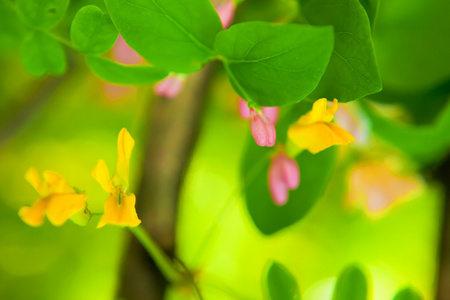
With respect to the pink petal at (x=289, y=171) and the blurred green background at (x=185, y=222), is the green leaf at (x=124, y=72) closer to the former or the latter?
the pink petal at (x=289, y=171)

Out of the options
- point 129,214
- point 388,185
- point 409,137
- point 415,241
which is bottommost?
point 415,241

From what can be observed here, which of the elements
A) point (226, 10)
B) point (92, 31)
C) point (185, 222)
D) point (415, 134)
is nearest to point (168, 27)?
point (92, 31)

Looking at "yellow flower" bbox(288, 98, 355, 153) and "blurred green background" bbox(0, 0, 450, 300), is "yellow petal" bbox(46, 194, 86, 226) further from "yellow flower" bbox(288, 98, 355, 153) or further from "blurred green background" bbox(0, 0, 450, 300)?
"blurred green background" bbox(0, 0, 450, 300)

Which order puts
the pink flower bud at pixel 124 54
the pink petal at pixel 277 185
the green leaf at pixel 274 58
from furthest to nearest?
the pink flower bud at pixel 124 54
the pink petal at pixel 277 185
the green leaf at pixel 274 58

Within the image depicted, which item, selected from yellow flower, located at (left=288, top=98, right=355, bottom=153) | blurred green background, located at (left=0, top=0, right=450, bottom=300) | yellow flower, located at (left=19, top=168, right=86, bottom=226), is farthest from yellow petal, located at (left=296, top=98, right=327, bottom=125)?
blurred green background, located at (left=0, top=0, right=450, bottom=300)

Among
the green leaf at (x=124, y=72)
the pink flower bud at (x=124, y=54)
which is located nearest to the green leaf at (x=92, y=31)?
the green leaf at (x=124, y=72)

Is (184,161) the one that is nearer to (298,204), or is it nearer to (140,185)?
(140,185)

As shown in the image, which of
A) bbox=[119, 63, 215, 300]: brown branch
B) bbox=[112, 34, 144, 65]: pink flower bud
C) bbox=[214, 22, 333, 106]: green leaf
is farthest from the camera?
bbox=[112, 34, 144, 65]: pink flower bud

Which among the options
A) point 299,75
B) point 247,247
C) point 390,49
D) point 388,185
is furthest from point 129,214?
point 247,247
